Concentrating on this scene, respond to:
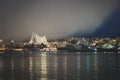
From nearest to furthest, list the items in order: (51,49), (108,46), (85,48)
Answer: (108,46)
(85,48)
(51,49)

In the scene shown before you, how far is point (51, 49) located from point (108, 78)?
160234 mm

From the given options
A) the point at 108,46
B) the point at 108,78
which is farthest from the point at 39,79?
the point at 108,46

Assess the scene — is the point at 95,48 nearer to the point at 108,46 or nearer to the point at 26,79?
the point at 108,46

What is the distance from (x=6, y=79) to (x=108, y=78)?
9133 millimetres

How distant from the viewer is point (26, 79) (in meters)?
30.6

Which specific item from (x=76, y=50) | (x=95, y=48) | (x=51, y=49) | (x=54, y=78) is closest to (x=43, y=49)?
(x=51, y=49)

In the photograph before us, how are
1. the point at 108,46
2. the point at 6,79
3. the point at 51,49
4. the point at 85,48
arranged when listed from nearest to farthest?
the point at 6,79, the point at 108,46, the point at 85,48, the point at 51,49

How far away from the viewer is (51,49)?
192 metres

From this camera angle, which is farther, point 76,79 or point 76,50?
point 76,50

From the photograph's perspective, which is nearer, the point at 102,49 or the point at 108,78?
the point at 108,78

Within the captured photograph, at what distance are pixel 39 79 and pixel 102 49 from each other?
131177 millimetres

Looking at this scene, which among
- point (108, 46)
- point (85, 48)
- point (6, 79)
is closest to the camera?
point (6, 79)

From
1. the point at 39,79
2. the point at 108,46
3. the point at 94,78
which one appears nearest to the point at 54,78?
the point at 39,79

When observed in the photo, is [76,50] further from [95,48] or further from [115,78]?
[115,78]
